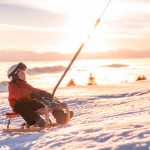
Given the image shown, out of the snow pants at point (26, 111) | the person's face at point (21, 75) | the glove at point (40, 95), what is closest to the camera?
the snow pants at point (26, 111)

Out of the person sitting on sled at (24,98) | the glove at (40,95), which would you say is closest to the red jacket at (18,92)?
the person sitting on sled at (24,98)

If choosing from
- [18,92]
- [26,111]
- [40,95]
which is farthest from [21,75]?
[26,111]

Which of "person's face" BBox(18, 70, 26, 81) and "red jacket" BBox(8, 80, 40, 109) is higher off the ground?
"person's face" BBox(18, 70, 26, 81)

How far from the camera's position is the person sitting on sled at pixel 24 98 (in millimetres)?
11734

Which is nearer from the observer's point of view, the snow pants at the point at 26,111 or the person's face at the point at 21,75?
the snow pants at the point at 26,111

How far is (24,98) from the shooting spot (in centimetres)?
1188

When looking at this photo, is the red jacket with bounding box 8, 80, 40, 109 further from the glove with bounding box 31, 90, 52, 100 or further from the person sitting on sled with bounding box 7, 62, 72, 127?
the glove with bounding box 31, 90, 52, 100

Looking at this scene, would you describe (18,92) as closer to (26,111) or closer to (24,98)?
(24,98)

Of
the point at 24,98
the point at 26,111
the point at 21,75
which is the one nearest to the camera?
the point at 26,111

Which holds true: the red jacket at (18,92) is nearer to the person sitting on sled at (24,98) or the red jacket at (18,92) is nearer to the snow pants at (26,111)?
the person sitting on sled at (24,98)

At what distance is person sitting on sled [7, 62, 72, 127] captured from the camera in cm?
1173

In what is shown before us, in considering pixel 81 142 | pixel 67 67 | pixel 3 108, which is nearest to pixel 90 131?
pixel 81 142

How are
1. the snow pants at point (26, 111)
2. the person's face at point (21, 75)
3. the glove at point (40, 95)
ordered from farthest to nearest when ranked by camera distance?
the person's face at point (21, 75), the glove at point (40, 95), the snow pants at point (26, 111)

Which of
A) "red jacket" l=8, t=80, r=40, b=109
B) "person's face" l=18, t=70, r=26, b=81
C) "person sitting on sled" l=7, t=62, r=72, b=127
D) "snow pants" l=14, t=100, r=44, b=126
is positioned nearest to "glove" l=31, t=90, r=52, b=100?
"person sitting on sled" l=7, t=62, r=72, b=127
